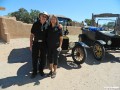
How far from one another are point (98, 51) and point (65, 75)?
2.90 metres

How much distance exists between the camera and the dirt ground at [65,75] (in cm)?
695

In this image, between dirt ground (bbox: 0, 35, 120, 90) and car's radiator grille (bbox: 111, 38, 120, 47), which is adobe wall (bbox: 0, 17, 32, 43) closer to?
dirt ground (bbox: 0, 35, 120, 90)

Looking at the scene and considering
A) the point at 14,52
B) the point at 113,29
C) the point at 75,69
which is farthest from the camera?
the point at 113,29

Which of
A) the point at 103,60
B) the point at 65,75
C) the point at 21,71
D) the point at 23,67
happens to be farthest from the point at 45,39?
the point at 103,60

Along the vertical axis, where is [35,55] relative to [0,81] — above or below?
above

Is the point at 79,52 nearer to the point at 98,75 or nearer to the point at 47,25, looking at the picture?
the point at 98,75

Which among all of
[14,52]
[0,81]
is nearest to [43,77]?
[0,81]

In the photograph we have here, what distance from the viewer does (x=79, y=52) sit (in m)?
9.55

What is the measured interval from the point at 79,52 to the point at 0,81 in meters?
3.60

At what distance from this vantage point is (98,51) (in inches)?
406

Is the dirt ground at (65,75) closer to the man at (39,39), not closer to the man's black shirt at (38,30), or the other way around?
the man at (39,39)

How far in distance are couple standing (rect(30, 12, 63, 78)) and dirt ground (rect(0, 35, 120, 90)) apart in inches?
19.7

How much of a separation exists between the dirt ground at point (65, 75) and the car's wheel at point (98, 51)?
233 mm

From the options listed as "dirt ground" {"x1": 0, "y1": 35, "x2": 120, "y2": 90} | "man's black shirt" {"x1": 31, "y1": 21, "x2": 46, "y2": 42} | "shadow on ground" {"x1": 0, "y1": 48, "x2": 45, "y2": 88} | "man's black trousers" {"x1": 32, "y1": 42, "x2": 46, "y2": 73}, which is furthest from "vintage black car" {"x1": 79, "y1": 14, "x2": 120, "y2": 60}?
"man's black shirt" {"x1": 31, "y1": 21, "x2": 46, "y2": 42}
